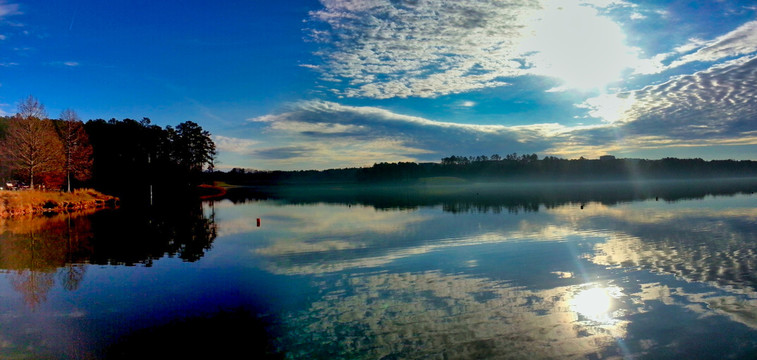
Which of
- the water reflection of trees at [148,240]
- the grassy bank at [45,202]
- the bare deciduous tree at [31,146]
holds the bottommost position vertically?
the water reflection of trees at [148,240]

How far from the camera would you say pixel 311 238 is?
981 inches

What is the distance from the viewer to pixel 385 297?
40.5ft

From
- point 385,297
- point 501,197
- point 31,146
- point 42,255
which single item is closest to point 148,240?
point 42,255

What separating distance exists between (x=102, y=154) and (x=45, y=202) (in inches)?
1619

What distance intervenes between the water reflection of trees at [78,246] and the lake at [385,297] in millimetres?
136

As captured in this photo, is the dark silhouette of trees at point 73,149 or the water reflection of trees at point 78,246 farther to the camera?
the dark silhouette of trees at point 73,149

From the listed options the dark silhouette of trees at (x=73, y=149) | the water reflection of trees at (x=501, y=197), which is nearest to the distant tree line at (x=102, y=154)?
the dark silhouette of trees at (x=73, y=149)

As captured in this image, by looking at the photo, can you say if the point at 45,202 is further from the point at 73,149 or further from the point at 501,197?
the point at 501,197

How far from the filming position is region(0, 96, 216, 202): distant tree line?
176 ft

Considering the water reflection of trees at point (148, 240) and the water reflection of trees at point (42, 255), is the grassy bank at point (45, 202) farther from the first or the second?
the water reflection of trees at point (148, 240)

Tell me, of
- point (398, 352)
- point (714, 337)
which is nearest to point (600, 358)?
point (714, 337)

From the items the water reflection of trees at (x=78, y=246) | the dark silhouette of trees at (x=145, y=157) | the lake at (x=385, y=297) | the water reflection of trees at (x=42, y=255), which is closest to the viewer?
the lake at (x=385, y=297)

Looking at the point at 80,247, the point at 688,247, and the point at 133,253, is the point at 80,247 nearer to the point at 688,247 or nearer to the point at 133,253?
the point at 133,253

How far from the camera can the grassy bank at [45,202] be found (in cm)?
4025
